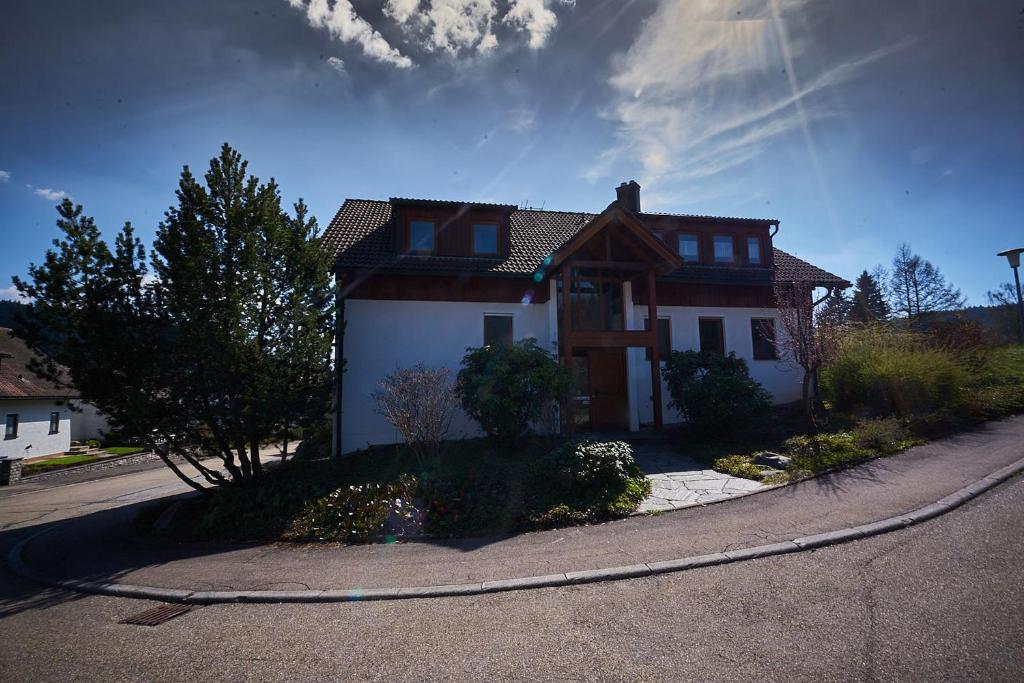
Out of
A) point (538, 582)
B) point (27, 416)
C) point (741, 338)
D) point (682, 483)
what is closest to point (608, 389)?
point (741, 338)

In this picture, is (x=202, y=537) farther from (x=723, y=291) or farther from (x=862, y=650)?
(x=723, y=291)

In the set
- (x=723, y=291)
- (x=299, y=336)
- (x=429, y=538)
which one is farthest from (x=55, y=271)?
(x=723, y=291)

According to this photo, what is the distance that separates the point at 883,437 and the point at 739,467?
8.96ft

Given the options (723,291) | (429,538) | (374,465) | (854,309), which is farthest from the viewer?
(854,309)

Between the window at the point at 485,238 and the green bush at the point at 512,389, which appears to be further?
the window at the point at 485,238

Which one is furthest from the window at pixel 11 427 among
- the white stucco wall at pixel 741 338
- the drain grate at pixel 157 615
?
the white stucco wall at pixel 741 338

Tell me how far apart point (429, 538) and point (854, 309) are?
39678 mm

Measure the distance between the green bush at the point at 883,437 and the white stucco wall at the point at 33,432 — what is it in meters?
32.4

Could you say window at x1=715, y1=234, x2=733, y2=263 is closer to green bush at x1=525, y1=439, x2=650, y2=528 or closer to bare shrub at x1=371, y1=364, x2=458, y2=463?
green bush at x1=525, y1=439, x2=650, y2=528

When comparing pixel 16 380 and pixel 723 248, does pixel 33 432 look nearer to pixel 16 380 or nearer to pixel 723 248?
pixel 16 380

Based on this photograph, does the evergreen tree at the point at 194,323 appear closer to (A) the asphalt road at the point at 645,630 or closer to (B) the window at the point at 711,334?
(A) the asphalt road at the point at 645,630

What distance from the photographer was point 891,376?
1088 centimetres

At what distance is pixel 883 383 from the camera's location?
36.3 feet

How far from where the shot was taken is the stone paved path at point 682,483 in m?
7.21
